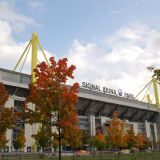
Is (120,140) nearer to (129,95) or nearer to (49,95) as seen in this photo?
(49,95)

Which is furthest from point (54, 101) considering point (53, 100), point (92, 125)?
point (92, 125)

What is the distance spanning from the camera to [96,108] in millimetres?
156375

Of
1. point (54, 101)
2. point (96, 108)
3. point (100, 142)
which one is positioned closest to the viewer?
point (54, 101)

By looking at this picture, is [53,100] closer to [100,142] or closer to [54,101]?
[54,101]

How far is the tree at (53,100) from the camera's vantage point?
2825 cm

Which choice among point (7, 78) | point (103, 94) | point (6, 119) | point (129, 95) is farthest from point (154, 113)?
point (6, 119)

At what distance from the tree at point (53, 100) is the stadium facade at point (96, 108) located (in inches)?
3061

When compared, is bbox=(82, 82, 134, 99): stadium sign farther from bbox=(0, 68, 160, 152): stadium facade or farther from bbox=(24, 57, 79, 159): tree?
bbox=(24, 57, 79, 159): tree

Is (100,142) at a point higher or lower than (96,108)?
lower

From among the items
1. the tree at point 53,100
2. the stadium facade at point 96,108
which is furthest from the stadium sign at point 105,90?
the tree at point 53,100

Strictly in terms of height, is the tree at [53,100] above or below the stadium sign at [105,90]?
below

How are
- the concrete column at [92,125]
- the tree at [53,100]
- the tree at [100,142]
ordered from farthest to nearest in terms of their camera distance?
the concrete column at [92,125]
the tree at [100,142]
the tree at [53,100]

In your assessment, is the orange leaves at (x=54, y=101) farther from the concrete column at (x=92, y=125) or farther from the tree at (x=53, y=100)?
the concrete column at (x=92, y=125)

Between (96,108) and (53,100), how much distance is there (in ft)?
424
